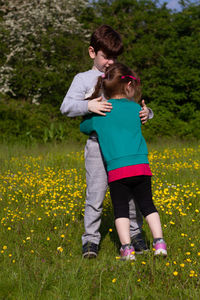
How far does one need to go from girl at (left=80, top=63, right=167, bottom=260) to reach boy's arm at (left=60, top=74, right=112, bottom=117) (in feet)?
0.22

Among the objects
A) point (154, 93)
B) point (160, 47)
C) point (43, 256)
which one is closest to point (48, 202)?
point (43, 256)

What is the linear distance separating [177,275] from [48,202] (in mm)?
2031

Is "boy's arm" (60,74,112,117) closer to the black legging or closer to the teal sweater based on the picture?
the teal sweater

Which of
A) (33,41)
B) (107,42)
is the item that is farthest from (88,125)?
(33,41)

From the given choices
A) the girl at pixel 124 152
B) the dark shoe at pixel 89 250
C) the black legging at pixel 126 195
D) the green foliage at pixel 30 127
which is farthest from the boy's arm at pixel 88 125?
the green foliage at pixel 30 127

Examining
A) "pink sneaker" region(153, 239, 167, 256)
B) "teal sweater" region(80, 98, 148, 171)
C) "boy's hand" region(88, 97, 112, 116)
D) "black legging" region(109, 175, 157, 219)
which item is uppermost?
"boy's hand" region(88, 97, 112, 116)

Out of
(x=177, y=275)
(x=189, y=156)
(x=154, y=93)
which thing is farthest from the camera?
(x=154, y=93)

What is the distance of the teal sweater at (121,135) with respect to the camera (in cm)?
260

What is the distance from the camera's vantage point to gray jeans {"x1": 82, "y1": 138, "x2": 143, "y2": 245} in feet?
9.65

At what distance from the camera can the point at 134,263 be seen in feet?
8.39

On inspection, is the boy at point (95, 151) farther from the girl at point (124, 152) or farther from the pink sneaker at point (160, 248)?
the pink sneaker at point (160, 248)

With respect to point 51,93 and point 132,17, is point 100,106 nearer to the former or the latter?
point 51,93

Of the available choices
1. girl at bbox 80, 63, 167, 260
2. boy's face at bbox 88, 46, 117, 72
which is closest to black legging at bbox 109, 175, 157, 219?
girl at bbox 80, 63, 167, 260

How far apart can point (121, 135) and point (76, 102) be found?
1.61ft
